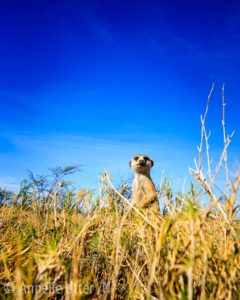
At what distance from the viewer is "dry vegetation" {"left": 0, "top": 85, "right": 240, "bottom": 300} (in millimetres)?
1591

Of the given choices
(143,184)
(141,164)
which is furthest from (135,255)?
(141,164)

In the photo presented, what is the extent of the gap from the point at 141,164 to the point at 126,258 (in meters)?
6.90

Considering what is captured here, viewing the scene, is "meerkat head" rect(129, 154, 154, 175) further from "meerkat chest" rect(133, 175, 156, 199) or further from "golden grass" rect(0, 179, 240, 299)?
"golden grass" rect(0, 179, 240, 299)

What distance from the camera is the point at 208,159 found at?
2.49 meters

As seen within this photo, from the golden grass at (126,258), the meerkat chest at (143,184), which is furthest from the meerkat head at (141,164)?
the golden grass at (126,258)

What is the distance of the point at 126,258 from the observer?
8.39 feet

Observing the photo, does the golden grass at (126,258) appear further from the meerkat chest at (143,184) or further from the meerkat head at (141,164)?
the meerkat head at (141,164)

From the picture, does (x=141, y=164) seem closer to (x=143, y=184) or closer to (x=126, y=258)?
(x=143, y=184)

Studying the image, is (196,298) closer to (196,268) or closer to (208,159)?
(196,268)

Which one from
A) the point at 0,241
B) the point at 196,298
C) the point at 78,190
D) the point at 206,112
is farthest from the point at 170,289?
the point at 78,190

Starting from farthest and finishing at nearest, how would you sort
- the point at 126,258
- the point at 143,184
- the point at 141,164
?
the point at 141,164
the point at 143,184
the point at 126,258

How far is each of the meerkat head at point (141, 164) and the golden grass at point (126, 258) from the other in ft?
17.9

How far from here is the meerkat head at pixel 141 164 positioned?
9445mm

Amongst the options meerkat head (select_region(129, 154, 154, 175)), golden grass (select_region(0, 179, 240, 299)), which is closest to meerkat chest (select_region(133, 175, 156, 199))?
meerkat head (select_region(129, 154, 154, 175))
